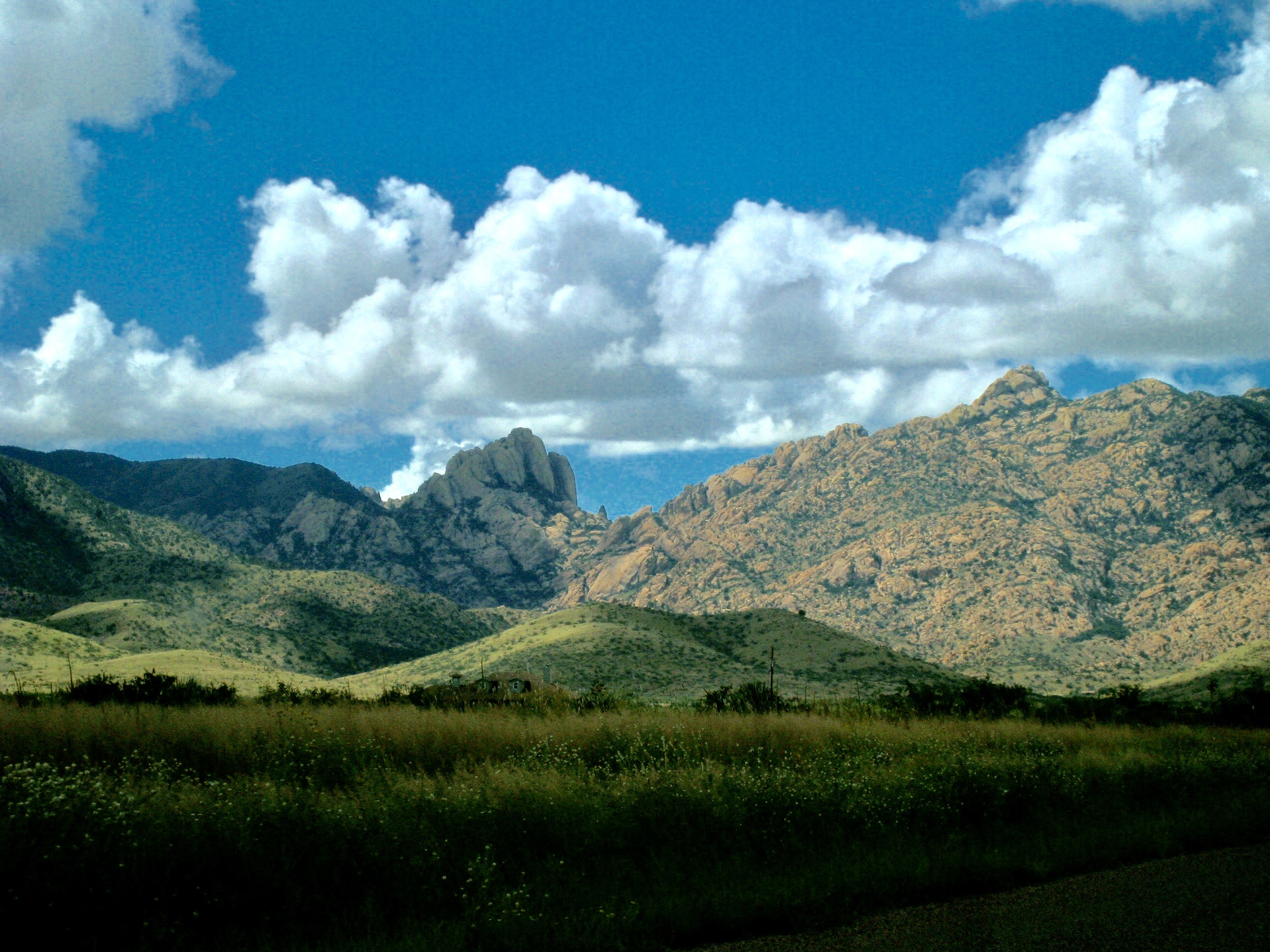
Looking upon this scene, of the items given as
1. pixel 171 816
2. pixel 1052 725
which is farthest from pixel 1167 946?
pixel 1052 725

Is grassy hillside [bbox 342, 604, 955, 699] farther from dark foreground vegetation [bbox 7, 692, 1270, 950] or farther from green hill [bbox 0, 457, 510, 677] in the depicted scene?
dark foreground vegetation [bbox 7, 692, 1270, 950]

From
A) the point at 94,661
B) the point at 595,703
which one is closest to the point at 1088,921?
the point at 595,703

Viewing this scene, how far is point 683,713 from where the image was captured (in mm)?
16500

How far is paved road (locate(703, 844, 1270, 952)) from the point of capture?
23.7 feet

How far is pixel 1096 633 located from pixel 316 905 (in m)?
163

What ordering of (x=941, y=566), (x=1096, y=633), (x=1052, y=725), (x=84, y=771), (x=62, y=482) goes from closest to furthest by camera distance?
1. (x=84, y=771)
2. (x=1052, y=725)
3. (x=62, y=482)
4. (x=1096, y=633)
5. (x=941, y=566)

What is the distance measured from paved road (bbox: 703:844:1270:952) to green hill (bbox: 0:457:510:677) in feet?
300

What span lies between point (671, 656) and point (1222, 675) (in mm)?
48831

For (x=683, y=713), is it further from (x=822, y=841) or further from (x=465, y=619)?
(x=465, y=619)

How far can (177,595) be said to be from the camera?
112 metres

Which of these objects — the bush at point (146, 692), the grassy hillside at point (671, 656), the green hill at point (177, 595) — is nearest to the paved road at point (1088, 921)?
the bush at point (146, 692)

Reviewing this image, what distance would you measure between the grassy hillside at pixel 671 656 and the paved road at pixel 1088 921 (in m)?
54.2

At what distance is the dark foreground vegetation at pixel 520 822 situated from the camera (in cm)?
771

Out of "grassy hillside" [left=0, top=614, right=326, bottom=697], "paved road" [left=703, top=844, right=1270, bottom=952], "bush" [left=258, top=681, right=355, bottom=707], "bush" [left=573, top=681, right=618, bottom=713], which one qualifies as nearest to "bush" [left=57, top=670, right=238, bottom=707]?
"bush" [left=258, top=681, right=355, bottom=707]
